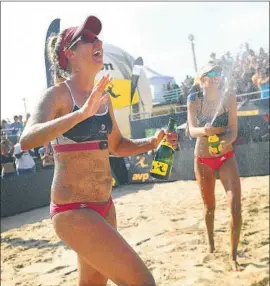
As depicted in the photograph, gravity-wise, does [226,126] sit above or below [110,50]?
below

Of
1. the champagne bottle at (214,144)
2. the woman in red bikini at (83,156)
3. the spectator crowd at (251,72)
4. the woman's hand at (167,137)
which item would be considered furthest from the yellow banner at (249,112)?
the woman in red bikini at (83,156)

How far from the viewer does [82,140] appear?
7.20 ft

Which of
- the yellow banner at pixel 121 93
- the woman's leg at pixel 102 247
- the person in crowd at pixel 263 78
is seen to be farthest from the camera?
the yellow banner at pixel 121 93

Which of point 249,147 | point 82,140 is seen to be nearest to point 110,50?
point 249,147

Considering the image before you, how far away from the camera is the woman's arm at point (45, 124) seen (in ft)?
6.08

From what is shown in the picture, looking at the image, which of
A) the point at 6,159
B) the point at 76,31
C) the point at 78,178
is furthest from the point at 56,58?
the point at 6,159

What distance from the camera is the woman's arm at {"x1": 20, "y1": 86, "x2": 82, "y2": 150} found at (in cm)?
185

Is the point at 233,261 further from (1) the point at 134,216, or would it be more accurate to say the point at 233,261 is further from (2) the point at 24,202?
(2) the point at 24,202

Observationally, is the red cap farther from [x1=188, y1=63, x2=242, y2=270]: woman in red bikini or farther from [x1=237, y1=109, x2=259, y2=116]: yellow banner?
[x1=237, y1=109, x2=259, y2=116]: yellow banner

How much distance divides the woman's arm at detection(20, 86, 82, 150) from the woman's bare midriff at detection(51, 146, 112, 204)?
0.83 ft

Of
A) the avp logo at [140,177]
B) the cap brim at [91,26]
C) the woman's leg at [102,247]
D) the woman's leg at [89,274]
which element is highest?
the cap brim at [91,26]

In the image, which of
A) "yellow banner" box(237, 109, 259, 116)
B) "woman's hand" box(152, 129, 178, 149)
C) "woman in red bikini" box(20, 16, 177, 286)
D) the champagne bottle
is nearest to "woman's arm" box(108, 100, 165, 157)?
"woman's hand" box(152, 129, 178, 149)

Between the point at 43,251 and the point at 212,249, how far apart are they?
232 centimetres

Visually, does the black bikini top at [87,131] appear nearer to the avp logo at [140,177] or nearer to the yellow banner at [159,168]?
the yellow banner at [159,168]
